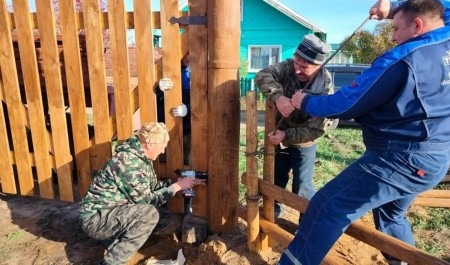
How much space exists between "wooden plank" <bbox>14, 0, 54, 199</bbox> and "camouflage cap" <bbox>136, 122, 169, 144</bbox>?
1395 mm

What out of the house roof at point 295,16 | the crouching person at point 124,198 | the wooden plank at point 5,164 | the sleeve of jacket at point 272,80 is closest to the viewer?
the sleeve of jacket at point 272,80

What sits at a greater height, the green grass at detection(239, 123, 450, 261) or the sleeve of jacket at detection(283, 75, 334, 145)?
the sleeve of jacket at detection(283, 75, 334, 145)

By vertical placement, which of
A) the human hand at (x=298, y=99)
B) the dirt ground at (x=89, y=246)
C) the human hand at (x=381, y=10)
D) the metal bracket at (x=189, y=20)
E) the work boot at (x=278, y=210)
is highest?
the human hand at (x=381, y=10)

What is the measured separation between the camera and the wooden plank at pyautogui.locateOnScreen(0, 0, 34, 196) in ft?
11.6

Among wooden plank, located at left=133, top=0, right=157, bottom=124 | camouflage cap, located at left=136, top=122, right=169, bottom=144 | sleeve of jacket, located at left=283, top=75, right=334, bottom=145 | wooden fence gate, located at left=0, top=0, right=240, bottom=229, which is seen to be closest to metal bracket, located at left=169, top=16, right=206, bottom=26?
wooden fence gate, located at left=0, top=0, right=240, bottom=229

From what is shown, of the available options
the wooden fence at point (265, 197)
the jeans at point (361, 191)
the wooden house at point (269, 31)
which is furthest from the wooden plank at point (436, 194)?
the wooden house at point (269, 31)

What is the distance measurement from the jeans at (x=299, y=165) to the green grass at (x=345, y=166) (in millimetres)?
906

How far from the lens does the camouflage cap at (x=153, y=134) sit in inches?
113

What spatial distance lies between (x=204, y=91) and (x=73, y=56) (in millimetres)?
1320

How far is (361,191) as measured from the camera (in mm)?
2123

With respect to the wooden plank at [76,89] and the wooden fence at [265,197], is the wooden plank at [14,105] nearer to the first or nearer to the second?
the wooden plank at [76,89]

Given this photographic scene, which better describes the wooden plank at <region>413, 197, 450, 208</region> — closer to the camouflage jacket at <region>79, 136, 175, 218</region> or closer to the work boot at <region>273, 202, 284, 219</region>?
the work boot at <region>273, 202, 284, 219</region>

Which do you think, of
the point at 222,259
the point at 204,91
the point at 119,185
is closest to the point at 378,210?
the point at 222,259

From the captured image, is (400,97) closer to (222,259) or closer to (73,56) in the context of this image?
(222,259)
